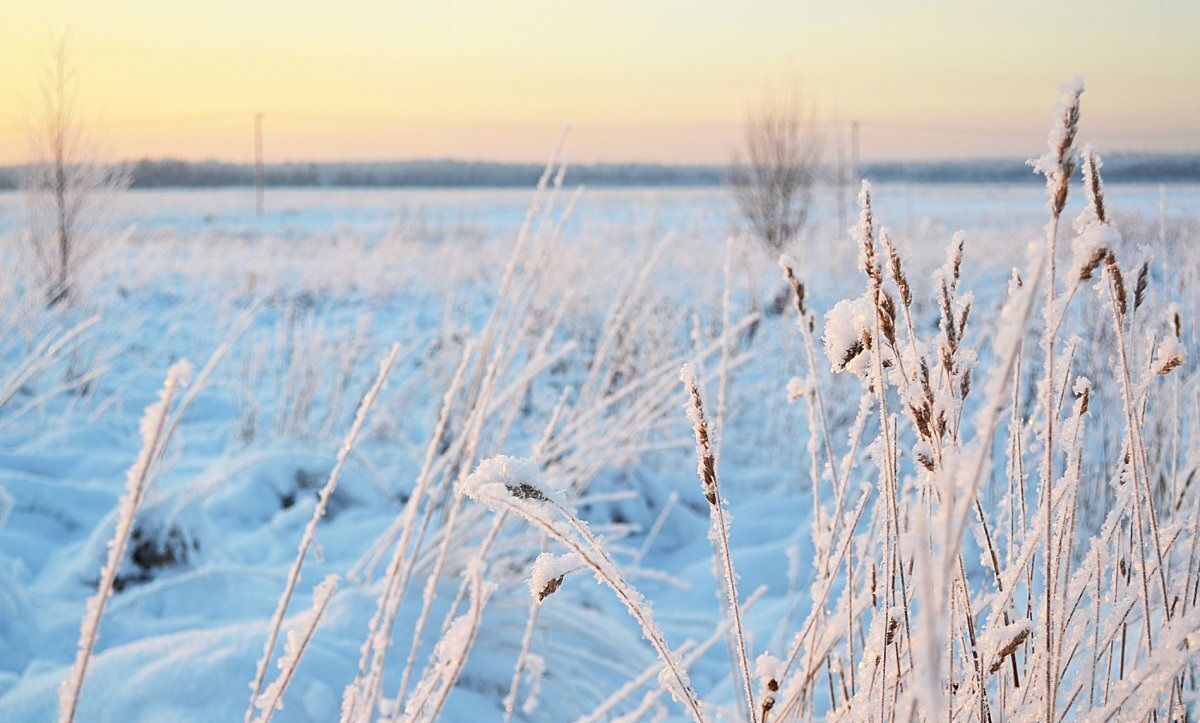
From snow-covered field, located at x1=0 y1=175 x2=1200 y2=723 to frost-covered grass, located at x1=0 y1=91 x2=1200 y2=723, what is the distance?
0.01m

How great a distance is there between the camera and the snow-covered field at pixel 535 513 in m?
0.96

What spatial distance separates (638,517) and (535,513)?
3.02m

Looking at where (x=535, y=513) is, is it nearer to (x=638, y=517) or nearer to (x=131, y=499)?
(x=131, y=499)

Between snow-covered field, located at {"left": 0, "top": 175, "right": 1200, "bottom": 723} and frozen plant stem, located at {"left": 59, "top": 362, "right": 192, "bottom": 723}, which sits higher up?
frozen plant stem, located at {"left": 59, "top": 362, "right": 192, "bottom": 723}

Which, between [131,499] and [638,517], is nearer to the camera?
[131,499]

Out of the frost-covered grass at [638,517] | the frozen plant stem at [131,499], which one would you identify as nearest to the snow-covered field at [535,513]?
the frost-covered grass at [638,517]

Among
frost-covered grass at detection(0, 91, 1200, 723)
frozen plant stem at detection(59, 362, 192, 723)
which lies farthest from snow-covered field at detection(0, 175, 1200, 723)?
frozen plant stem at detection(59, 362, 192, 723)

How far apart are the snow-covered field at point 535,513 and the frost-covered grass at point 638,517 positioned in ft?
0.04

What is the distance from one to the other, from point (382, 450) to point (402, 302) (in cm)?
497

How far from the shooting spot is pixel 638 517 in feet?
11.8

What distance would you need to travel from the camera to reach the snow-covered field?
96cm

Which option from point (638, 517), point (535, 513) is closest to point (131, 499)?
point (535, 513)

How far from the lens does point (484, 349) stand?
167 centimetres

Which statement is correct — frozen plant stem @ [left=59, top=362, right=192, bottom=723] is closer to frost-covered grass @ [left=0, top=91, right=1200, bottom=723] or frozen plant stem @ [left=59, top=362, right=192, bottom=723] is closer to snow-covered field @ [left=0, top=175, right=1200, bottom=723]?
frost-covered grass @ [left=0, top=91, right=1200, bottom=723]
